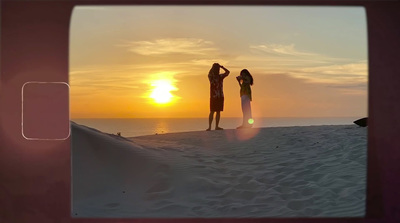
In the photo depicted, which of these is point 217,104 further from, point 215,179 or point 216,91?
point 215,179

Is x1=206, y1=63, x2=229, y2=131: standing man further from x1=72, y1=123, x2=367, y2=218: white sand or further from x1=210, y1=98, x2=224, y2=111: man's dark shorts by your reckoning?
x1=72, y1=123, x2=367, y2=218: white sand

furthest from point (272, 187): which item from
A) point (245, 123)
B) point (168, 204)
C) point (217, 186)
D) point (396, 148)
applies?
point (245, 123)

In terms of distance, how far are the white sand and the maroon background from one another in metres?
1.36

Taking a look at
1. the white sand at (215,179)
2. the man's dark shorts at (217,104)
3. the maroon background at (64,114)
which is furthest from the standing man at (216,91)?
the maroon background at (64,114)

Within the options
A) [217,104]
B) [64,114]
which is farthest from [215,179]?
[217,104]

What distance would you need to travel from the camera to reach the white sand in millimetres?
5818

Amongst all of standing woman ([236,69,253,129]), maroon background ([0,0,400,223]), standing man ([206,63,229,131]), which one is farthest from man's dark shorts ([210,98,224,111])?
maroon background ([0,0,400,223])

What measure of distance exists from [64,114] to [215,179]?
11.4 ft

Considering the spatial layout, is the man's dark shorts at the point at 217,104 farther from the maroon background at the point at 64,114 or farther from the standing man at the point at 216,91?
the maroon background at the point at 64,114

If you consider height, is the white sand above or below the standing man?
below

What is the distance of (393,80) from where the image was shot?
4.06m

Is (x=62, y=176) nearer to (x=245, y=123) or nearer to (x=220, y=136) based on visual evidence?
(x=220, y=136)

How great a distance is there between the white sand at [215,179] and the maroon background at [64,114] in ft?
4.45

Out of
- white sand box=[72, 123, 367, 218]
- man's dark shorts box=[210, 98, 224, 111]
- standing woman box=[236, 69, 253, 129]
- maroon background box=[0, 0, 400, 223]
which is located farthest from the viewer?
standing woman box=[236, 69, 253, 129]
